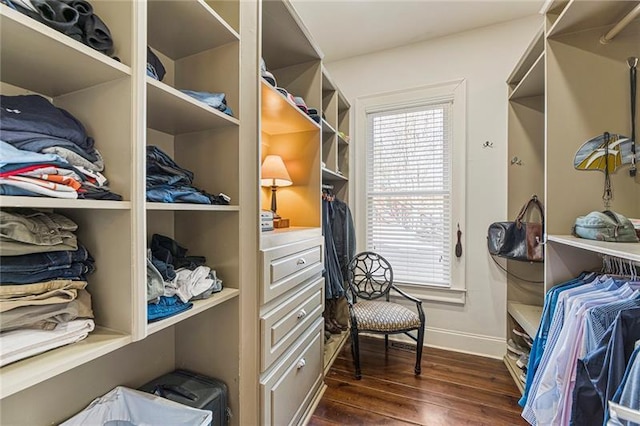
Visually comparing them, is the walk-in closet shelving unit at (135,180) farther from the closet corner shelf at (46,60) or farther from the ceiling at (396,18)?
the ceiling at (396,18)

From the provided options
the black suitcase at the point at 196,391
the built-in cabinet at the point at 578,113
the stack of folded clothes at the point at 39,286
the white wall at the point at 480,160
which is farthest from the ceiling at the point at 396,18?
the black suitcase at the point at 196,391

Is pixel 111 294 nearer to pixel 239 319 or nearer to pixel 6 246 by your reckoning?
pixel 6 246

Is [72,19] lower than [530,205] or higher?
higher

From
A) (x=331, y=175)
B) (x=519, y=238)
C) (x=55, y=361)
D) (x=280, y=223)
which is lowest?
(x=55, y=361)

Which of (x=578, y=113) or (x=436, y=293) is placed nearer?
(x=578, y=113)

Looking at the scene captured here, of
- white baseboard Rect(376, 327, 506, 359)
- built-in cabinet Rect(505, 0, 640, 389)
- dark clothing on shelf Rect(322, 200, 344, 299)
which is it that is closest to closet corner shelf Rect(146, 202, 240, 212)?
dark clothing on shelf Rect(322, 200, 344, 299)

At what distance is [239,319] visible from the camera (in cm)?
111

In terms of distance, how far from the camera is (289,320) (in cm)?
142

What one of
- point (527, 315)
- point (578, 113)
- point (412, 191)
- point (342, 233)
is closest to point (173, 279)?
point (342, 233)

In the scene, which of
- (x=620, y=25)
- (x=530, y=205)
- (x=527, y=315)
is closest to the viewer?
(x=620, y=25)

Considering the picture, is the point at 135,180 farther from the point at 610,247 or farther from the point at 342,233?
the point at 342,233

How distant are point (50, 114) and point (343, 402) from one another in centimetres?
202

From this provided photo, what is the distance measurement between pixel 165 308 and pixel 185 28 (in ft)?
3.33

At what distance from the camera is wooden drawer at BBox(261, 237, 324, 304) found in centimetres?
124
